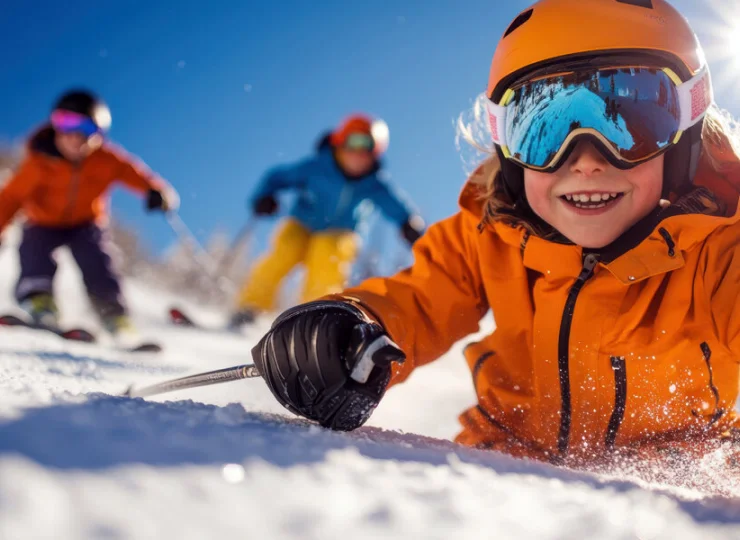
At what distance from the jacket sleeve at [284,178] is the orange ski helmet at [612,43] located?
4209 millimetres

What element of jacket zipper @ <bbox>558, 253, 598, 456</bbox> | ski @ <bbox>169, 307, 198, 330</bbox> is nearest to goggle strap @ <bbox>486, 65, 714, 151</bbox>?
jacket zipper @ <bbox>558, 253, 598, 456</bbox>

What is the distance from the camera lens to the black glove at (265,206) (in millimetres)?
5875

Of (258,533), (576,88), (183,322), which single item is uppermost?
(576,88)

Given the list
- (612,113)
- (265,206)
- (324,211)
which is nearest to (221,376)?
(612,113)

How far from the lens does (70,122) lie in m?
4.57

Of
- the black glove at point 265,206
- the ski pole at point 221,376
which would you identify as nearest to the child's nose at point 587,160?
the ski pole at point 221,376

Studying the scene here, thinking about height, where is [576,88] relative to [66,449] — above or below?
above

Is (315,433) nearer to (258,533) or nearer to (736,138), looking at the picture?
(258,533)

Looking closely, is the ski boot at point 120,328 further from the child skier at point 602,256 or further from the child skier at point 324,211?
the child skier at point 602,256

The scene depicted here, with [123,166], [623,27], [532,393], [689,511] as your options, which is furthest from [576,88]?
[123,166]

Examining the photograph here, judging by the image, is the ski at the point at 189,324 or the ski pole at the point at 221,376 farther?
the ski at the point at 189,324

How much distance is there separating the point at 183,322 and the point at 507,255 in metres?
4.87

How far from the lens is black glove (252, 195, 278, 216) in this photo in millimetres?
5875

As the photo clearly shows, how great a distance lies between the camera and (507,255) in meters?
1.87
